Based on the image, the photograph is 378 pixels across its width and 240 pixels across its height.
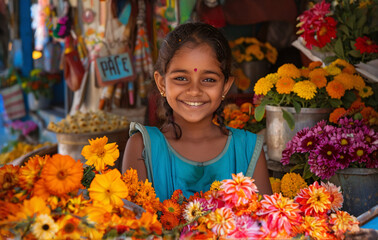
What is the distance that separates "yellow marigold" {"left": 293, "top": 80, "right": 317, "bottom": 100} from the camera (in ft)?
6.31

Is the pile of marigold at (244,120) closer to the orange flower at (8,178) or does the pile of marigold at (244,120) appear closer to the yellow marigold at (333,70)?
the yellow marigold at (333,70)

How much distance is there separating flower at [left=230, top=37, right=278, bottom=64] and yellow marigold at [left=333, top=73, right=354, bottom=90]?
1.56m

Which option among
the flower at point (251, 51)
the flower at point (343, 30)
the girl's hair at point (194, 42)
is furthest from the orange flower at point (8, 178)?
the flower at point (251, 51)

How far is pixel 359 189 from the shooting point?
172 centimetres

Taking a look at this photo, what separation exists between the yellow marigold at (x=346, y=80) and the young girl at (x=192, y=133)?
0.64 m

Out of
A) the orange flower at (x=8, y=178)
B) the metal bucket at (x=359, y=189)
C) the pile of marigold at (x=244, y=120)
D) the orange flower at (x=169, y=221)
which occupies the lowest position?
the metal bucket at (x=359, y=189)

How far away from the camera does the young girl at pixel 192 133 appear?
57.5 inches

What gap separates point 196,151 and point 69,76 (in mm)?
3100

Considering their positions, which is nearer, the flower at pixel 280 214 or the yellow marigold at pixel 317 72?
the flower at pixel 280 214

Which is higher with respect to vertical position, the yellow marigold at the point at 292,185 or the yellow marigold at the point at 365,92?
the yellow marigold at the point at 365,92

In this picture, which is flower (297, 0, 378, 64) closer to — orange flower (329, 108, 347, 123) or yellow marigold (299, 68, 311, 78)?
yellow marigold (299, 68, 311, 78)

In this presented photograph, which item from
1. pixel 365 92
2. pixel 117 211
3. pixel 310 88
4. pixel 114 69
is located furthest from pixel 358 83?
pixel 114 69

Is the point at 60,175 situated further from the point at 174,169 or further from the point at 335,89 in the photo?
the point at 335,89

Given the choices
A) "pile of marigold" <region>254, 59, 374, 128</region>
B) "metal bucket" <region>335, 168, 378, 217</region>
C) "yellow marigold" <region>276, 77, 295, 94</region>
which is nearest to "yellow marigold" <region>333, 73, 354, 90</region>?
"pile of marigold" <region>254, 59, 374, 128</region>
